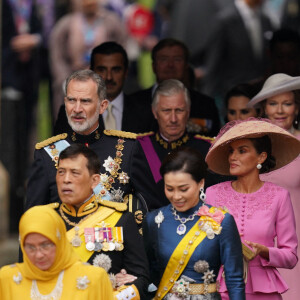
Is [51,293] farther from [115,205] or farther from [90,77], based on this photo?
[90,77]

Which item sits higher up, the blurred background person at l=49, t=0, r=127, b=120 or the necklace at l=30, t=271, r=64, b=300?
the blurred background person at l=49, t=0, r=127, b=120

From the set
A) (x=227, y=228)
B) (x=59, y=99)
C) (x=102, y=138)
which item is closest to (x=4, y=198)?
(x=59, y=99)

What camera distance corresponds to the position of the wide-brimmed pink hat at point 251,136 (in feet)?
28.4

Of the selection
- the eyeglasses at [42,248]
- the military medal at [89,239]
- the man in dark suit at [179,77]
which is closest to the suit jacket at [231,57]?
the man in dark suit at [179,77]

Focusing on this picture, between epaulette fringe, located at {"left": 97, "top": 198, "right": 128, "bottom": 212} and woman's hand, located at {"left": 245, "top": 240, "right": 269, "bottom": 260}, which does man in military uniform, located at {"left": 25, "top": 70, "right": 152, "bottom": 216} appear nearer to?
epaulette fringe, located at {"left": 97, "top": 198, "right": 128, "bottom": 212}

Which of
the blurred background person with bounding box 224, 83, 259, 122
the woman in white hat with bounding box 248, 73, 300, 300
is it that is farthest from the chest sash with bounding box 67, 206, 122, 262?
the blurred background person with bounding box 224, 83, 259, 122

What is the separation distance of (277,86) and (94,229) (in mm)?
2277

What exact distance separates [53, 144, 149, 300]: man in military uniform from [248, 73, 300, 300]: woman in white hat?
5.22 ft

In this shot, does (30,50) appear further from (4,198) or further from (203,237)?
(203,237)

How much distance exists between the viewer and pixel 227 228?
805 cm

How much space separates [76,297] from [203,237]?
94cm

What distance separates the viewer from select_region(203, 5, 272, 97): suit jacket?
49.2 ft

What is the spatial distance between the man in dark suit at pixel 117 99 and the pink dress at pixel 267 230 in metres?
2.00

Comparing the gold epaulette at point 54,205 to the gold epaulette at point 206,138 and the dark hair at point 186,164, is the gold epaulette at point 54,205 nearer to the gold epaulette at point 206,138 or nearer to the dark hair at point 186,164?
the dark hair at point 186,164
